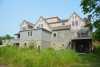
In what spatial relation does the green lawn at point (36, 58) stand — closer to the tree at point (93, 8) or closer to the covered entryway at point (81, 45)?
the tree at point (93, 8)

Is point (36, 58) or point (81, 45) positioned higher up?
point (81, 45)

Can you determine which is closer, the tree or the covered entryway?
the tree

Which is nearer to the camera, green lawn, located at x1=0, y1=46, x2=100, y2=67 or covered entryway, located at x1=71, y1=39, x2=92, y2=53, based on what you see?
green lawn, located at x1=0, y1=46, x2=100, y2=67

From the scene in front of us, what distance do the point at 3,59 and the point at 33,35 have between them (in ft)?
102

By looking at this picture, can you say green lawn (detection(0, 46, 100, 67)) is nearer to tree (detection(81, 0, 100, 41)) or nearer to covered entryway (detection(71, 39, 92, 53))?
tree (detection(81, 0, 100, 41))

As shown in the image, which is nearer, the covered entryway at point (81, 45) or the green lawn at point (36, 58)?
the green lawn at point (36, 58)

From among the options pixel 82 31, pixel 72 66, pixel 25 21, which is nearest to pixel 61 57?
pixel 72 66

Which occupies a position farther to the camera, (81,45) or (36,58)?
(81,45)

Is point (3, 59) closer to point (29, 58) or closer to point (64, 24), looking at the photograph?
point (29, 58)

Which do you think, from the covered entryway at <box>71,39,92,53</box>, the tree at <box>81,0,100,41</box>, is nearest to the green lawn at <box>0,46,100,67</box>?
the tree at <box>81,0,100,41</box>

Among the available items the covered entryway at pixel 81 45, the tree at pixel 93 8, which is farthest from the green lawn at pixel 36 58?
the covered entryway at pixel 81 45

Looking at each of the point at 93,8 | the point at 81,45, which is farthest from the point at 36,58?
the point at 81,45

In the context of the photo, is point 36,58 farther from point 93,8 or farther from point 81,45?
point 81,45

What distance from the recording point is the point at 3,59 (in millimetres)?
16781
